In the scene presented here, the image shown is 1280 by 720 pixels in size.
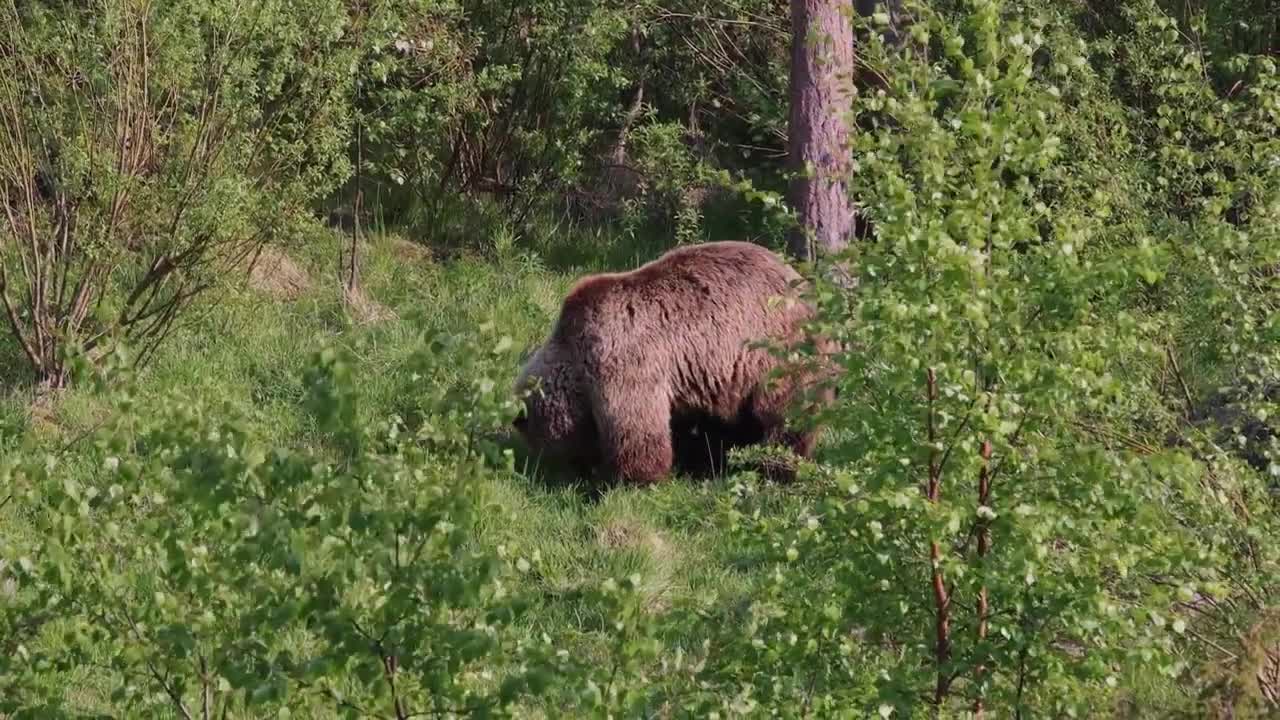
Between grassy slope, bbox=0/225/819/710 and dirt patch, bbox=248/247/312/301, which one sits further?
dirt patch, bbox=248/247/312/301

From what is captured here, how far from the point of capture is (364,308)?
1161 centimetres

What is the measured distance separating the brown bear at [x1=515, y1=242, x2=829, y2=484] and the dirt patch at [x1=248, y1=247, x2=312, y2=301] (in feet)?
8.61

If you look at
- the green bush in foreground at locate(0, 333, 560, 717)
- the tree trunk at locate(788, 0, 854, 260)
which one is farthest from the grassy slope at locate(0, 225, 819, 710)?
the green bush in foreground at locate(0, 333, 560, 717)

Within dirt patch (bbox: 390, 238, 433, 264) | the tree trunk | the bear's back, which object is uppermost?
the tree trunk

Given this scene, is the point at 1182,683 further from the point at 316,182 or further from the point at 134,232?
the point at 316,182

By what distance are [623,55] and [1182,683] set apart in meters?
10.0

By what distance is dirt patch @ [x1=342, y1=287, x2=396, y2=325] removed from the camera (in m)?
11.5

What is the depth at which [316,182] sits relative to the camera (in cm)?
1198

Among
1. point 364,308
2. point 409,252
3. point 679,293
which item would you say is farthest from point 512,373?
point 409,252

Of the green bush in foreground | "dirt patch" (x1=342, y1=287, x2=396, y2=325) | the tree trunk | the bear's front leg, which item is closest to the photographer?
the green bush in foreground

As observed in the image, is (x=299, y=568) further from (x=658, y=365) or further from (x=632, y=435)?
(x=658, y=365)

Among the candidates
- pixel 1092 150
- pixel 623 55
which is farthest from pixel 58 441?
pixel 623 55

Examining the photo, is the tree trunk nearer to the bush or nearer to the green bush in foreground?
the bush

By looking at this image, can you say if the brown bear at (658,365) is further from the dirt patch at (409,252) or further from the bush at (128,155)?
the dirt patch at (409,252)
